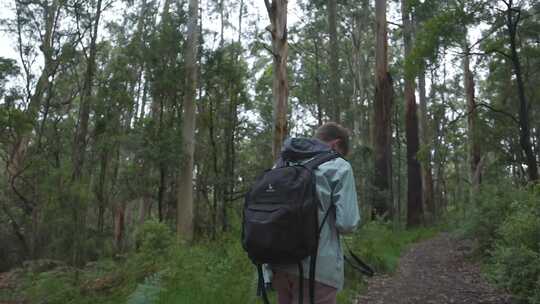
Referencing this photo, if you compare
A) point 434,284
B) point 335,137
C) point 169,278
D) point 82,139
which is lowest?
point 434,284

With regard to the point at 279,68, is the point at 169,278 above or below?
below

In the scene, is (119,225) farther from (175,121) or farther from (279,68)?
(279,68)

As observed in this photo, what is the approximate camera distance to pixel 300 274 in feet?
7.11

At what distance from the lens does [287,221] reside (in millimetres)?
2125

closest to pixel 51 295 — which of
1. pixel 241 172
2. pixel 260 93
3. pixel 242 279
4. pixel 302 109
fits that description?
pixel 242 279

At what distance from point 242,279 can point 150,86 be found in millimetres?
12793

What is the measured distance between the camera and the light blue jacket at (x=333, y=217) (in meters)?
2.18

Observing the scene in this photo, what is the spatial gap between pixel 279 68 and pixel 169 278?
4.62m

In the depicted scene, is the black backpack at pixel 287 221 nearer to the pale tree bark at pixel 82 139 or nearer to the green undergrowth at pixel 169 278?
the green undergrowth at pixel 169 278

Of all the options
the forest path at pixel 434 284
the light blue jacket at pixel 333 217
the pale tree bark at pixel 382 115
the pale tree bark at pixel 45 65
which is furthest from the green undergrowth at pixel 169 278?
the pale tree bark at pixel 45 65

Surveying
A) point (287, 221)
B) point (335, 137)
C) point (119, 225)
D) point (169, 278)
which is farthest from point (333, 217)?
point (119, 225)

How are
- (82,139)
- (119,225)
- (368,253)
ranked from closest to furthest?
1. (368,253)
2. (82,139)
3. (119,225)

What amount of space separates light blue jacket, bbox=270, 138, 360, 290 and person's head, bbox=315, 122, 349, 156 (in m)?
0.23

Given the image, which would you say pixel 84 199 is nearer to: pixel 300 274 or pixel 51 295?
pixel 51 295
